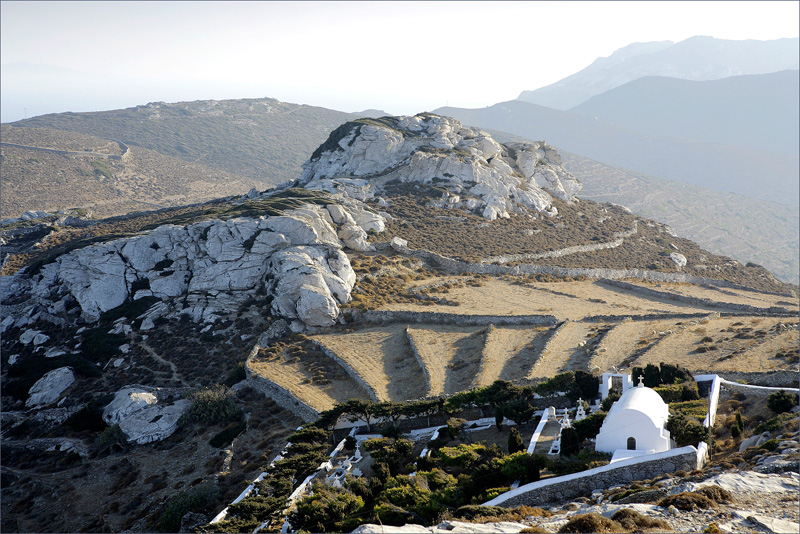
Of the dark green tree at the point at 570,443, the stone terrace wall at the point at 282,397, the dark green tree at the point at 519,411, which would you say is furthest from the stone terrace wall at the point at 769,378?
the stone terrace wall at the point at 282,397

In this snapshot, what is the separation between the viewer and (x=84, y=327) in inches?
1422

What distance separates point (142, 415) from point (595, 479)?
74.0ft

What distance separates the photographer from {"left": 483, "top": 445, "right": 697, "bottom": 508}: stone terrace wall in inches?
603

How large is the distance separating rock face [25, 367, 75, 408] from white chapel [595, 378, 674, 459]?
29.3 m

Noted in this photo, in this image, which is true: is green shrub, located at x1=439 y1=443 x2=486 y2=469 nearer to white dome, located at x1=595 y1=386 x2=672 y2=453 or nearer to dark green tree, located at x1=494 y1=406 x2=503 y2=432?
dark green tree, located at x1=494 y1=406 x2=503 y2=432

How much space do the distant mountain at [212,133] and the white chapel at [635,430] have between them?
131858 mm

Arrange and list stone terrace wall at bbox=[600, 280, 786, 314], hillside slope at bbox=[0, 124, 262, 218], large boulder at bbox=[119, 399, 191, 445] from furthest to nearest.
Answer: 1. hillside slope at bbox=[0, 124, 262, 218]
2. stone terrace wall at bbox=[600, 280, 786, 314]
3. large boulder at bbox=[119, 399, 191, 445]

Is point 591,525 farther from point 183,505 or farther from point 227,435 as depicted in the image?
point 227,435

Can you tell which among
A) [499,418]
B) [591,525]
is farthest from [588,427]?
[591,525]

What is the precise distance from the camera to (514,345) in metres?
31.5

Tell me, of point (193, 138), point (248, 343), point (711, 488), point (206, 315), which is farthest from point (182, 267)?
point (193, 138)

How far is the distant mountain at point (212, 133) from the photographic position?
153750 mm

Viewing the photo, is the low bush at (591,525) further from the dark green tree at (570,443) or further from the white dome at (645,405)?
the dark green tree at (570,443)

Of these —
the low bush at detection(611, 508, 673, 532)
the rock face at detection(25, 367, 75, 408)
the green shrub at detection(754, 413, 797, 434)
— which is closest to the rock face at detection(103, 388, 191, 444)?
the rock face at detection(25, 367, 75, 408)
